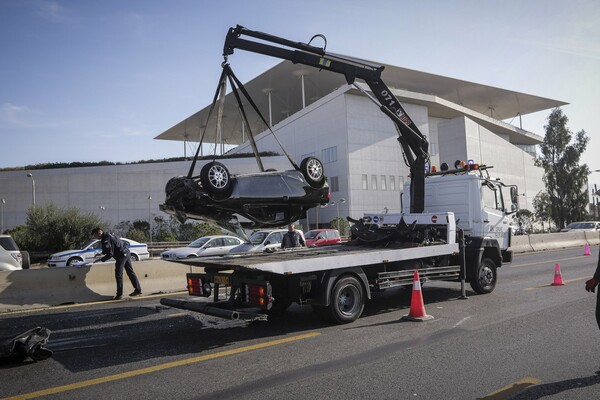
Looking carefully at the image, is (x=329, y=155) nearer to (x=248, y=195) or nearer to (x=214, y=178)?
(x=248, y=195)

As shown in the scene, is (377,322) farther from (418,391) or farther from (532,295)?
(532,295)

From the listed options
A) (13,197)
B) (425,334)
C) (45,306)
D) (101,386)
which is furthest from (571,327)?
(13,197)

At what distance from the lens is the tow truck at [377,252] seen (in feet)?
21.7

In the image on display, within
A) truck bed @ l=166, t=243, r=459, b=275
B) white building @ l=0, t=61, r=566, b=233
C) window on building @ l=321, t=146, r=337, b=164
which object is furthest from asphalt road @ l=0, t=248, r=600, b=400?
window on building @ l=321, t=146, r=337, b=164

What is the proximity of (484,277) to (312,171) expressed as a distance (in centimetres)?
439

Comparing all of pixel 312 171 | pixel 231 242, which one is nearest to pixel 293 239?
pixel 312 171

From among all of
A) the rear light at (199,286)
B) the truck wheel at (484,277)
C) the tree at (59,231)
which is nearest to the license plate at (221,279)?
the rear light at (199,286)

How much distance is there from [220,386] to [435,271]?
17.5ft

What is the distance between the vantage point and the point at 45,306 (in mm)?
9289

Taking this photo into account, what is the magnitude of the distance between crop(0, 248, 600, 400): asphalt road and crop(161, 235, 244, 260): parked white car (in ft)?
35.4

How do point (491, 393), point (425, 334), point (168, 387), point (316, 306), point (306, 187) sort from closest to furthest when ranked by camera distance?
point (491, 393) → point (168, 387) → point (425, 334) → point (316, 306) → point (306, 187)

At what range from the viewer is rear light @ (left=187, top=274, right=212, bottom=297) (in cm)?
722

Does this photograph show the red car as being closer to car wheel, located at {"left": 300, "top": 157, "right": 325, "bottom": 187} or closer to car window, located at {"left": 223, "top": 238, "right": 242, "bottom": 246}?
car window, located at {"left": 223, "top": 238, "right": 242, "bottom": 246}

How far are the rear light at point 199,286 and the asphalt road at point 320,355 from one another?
0.50m
